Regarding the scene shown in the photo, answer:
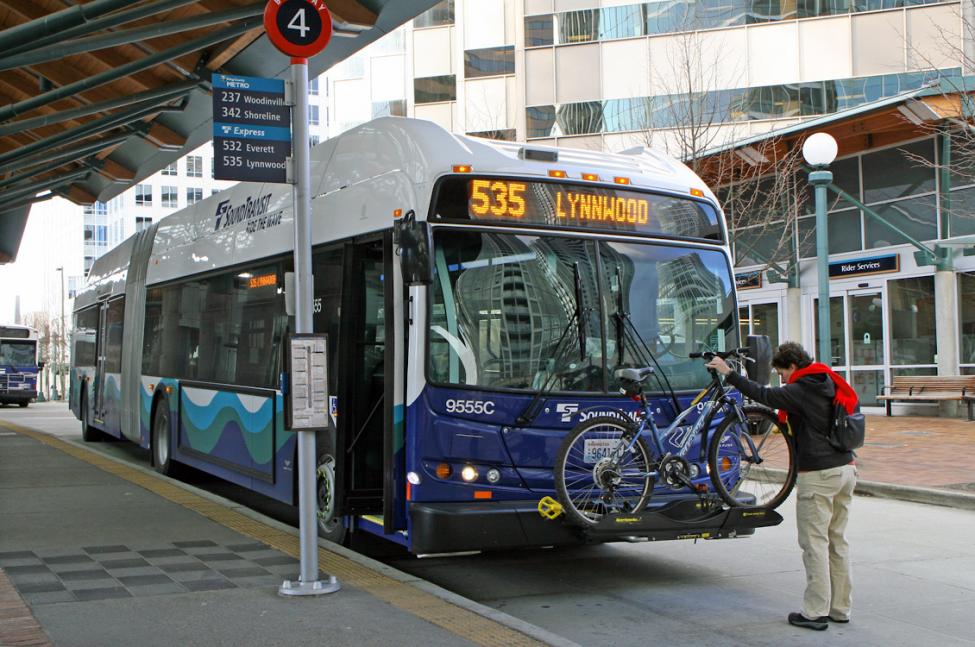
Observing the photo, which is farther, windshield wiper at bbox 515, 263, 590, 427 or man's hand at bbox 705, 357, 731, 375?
windshield wiper at bbox 515, 263, 590, 427

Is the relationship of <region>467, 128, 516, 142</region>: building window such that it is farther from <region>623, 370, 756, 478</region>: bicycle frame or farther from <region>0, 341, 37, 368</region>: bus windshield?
<region>623, 370, 756, 478</region>: bicycle frame

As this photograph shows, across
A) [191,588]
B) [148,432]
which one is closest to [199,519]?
[191,588]

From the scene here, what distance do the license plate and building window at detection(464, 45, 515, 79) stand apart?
101 feet

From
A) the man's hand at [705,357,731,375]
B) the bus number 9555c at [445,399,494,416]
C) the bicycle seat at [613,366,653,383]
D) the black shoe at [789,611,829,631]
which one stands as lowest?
the black shoe at [789,611,829,631]

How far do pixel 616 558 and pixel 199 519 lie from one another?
3.78 metres

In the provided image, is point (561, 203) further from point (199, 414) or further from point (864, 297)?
point (864, 297)

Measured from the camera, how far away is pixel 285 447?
9.12 meters

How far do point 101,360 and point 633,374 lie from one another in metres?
13.4

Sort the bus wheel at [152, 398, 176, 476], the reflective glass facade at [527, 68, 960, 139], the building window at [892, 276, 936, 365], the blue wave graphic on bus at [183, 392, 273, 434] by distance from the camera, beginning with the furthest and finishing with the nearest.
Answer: the reflective glass facade at [527, 68, 960, 139] → the building window at [892, 276, 936, 365] → the bus wheel at [152, 398, 176, 476] → the blue wave graphic on bus at [183, 392, 273, 434]

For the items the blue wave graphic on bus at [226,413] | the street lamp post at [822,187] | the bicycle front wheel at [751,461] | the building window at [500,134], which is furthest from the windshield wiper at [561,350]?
the building window at [500,134]

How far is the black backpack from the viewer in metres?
6.23

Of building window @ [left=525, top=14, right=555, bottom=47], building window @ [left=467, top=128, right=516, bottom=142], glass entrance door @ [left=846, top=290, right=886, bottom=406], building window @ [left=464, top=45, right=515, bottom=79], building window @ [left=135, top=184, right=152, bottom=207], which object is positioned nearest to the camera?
glass entrance door @ [left=846, top=290, right=886, bottom=406]

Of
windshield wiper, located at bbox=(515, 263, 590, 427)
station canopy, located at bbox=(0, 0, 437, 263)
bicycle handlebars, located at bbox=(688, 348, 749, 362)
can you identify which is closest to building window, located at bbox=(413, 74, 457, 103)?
station canopy, located at bbox=(0, 0, 437, 263)

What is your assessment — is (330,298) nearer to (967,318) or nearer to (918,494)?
(918,494)
